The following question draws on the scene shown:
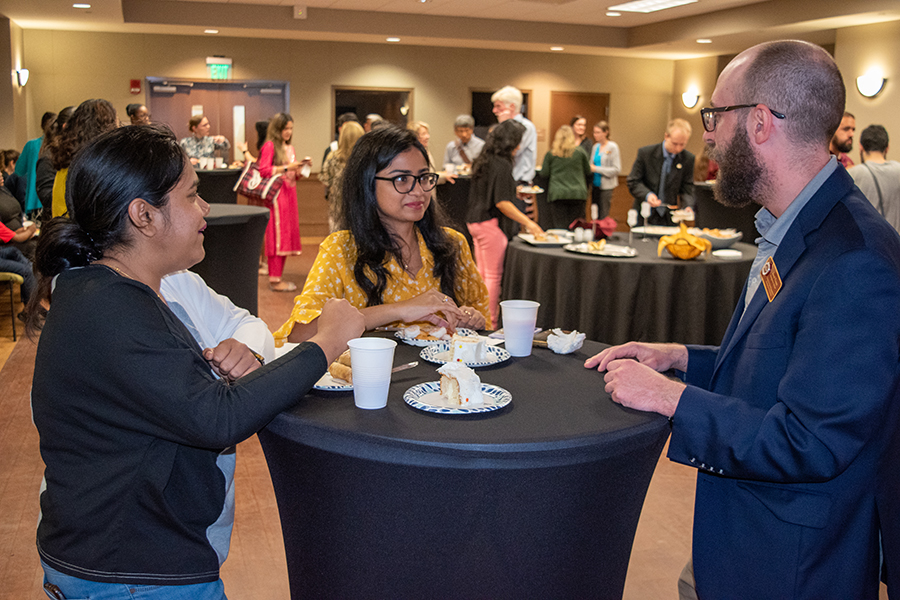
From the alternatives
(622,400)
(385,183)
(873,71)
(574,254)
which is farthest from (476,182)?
(873,71)

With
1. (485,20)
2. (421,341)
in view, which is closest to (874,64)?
(485,20)

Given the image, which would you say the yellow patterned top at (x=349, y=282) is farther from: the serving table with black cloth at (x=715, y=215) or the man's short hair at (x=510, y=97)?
the serving table with black cloth at (x=715, y=215)

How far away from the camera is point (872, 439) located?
1.34 meters

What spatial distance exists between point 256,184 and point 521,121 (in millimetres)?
2821

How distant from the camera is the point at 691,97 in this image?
14812 millimetres

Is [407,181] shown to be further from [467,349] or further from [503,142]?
[503,142]

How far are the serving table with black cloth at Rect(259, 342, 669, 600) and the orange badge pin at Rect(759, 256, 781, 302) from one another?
1.01ft

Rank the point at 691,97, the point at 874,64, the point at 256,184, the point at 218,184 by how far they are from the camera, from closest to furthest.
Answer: the point at 256,184 → the point at 218,184 → the point at 874,64 → the point at 691,97

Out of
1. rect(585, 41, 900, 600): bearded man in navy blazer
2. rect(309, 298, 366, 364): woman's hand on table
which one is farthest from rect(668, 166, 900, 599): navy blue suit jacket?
rect(309, 298, 366, 364): woman's hand on table

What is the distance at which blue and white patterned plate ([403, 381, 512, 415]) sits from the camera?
146cm

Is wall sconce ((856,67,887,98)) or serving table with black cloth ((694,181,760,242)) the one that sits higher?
wall sconce ((856,67,887,98))

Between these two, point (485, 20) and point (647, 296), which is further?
point (485, 20)

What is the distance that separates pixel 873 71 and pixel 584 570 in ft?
35.2

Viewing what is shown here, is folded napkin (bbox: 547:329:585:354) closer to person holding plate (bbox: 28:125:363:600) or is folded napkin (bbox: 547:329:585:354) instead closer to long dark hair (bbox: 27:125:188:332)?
person holding plate (bbox: 28:125:363:600)
